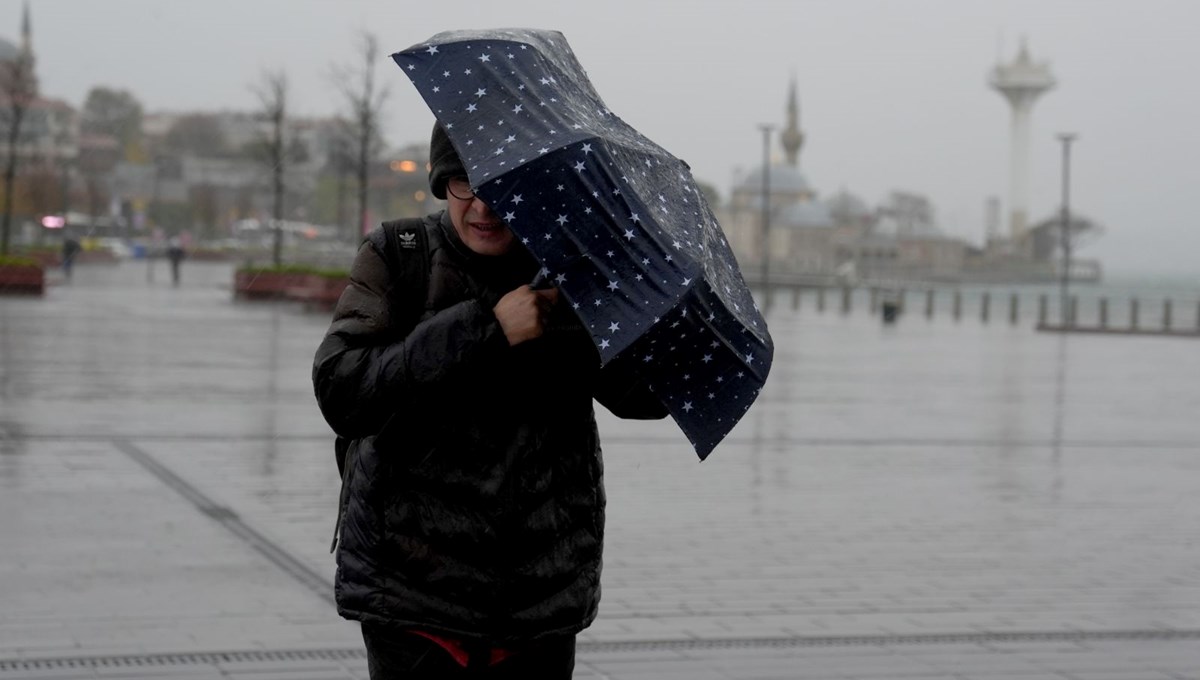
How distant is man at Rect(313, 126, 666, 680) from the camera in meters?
2.90

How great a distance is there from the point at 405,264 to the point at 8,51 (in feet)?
108

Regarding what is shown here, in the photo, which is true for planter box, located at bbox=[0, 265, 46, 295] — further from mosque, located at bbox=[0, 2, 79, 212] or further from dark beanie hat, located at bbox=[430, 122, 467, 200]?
dark beanie hat, located at bbox=[430, 122, 467, 200]

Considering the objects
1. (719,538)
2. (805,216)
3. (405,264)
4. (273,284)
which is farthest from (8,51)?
(805,216)

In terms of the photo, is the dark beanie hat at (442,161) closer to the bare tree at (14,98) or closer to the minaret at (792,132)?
the bare tree at (14,98)

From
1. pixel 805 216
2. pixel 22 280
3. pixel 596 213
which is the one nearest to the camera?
pixel 596 213

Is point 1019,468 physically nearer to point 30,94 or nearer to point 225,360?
point 225,360

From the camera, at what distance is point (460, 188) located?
295 cm

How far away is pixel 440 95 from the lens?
2.87m

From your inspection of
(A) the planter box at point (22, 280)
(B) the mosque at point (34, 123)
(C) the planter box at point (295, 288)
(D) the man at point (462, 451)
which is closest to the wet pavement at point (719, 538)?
(D) the man at point (462, 451)

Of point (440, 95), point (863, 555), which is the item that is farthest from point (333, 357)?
point (863, 555)

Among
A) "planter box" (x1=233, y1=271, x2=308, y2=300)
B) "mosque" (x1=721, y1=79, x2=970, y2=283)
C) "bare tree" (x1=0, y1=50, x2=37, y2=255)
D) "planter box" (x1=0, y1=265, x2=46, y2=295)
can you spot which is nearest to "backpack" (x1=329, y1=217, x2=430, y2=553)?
"planter box" (x1=0, y1=265, x2=46, y2=295)

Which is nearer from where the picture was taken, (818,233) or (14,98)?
(14,98)

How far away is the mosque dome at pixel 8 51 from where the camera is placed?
32.1m

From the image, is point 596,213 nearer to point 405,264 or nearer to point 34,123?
point 405,264
